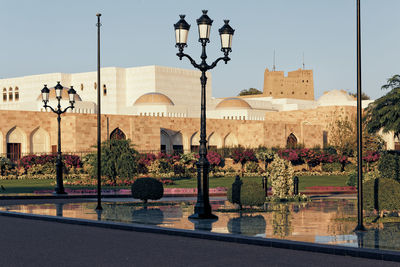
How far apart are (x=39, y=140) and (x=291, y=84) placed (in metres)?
109

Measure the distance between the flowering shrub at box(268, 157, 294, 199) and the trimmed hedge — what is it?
Answer: 25.6 ft

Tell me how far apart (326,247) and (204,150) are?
6.67 m

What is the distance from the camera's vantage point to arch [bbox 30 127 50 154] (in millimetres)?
54719

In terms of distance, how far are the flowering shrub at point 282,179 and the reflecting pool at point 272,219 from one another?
125 cm

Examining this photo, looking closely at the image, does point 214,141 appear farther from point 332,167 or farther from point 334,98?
point 334,98

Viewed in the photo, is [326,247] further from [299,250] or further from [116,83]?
[116,83]

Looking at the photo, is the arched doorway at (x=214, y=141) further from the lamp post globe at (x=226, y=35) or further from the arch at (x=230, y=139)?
the lamp post globe at (x=226, y=35)

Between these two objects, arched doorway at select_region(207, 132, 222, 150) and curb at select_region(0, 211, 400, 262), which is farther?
arched doorway at select_region(207, 132, 222, 150)

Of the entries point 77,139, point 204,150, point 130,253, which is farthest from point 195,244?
point 77,139

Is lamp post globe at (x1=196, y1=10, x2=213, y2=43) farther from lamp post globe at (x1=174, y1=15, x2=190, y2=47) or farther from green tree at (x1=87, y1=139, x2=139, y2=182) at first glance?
green tree at (x1=87, y1=139, x2=139, y2=182)

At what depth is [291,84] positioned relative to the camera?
157 metres

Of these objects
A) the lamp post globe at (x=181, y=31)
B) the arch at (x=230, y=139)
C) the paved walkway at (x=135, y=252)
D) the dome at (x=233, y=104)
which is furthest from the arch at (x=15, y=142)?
the paved walkway at (x=135, y=252)

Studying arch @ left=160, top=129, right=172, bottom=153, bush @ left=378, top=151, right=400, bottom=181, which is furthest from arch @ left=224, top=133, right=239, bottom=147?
bush @ left=378, top=151, right=400, bottom=181

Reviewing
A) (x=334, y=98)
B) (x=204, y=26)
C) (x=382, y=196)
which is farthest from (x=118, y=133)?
(x=334, y=98)
